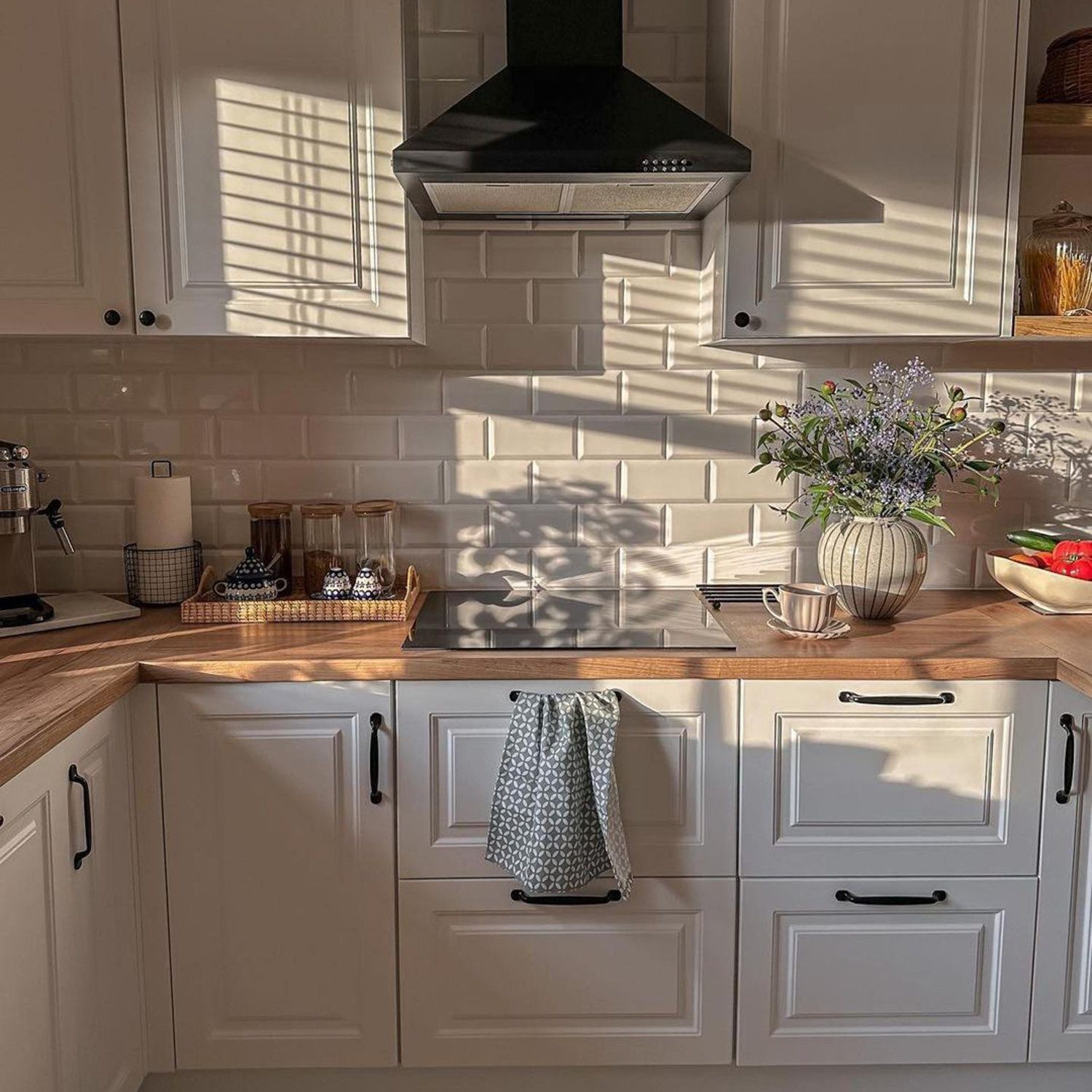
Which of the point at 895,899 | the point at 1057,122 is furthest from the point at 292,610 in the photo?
the point at 1057,122

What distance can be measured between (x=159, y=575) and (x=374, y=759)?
739mm

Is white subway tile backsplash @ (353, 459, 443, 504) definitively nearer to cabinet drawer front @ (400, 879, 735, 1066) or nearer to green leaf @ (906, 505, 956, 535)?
cabinet drawer front @ (400, 879, 735, 1066)

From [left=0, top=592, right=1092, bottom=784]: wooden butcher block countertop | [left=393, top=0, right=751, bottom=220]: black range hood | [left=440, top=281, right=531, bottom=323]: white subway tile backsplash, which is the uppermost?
[left=393, top=0, right=751, bottom=220]: black range hood

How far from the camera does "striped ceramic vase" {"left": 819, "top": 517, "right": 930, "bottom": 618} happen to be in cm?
213

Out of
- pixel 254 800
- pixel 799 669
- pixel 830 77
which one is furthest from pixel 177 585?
pixel 830 77

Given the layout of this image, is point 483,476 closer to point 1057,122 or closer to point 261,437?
point 261,437

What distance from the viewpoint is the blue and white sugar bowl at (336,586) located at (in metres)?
2.24

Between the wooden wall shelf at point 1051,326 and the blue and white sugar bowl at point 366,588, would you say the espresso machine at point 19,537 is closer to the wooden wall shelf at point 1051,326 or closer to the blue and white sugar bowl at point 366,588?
the blue and white sugar bowl at point 366,588

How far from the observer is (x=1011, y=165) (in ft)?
6.88

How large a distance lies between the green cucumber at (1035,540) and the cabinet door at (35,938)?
1.92 m

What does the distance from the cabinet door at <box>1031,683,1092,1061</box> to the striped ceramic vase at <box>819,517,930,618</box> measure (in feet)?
1.15

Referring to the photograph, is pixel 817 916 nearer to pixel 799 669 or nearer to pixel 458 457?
pixel 799 669

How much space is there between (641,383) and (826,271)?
1.63ft

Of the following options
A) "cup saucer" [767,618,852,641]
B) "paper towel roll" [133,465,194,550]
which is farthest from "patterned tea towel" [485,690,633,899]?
"paper towel roll" [133,465,194,550]
